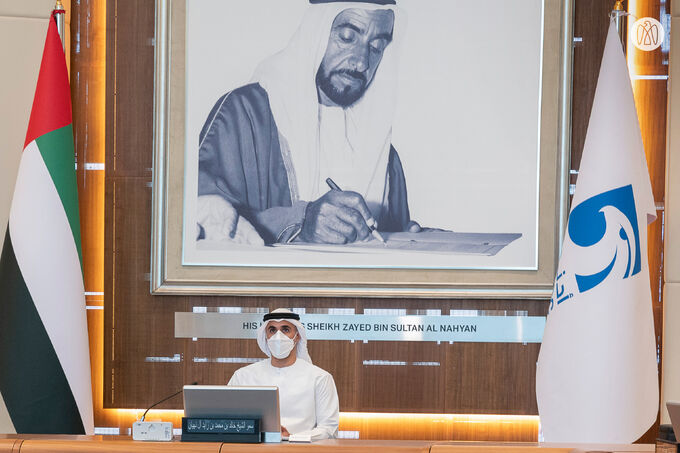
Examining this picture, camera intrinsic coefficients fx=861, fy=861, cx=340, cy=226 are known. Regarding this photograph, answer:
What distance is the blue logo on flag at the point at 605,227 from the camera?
4059 millimetres

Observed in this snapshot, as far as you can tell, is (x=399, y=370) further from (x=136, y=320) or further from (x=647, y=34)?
(x=647, y=34)

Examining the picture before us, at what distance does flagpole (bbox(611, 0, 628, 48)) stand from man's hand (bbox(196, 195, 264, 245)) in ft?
7.05

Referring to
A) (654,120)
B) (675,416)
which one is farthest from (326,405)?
(654,120)

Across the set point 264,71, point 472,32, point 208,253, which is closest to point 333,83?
point 264,71

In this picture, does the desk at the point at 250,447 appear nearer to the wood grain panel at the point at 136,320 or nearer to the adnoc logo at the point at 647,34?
the wood grain panel at the point at 136,320

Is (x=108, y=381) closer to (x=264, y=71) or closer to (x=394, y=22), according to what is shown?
(x=264, y=71)

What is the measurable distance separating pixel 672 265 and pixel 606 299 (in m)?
0.75

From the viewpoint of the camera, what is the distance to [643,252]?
408 centimetres

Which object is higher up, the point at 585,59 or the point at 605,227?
the point at 585,59

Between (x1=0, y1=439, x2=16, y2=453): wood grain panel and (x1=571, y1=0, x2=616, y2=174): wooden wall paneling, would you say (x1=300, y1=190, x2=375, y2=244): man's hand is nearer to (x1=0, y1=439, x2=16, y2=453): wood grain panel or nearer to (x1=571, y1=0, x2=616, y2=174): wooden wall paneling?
(x1=571, y1=0, x2=616, y2=174): wooden wall paneling

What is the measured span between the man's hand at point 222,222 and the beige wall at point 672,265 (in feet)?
7.13

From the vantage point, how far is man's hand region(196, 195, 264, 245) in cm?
464

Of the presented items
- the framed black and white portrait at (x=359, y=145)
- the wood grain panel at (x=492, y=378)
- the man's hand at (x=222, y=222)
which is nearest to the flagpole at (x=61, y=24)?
the framed black and white portrait at (x=359, y=145)

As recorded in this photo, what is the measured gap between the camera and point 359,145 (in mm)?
4648
